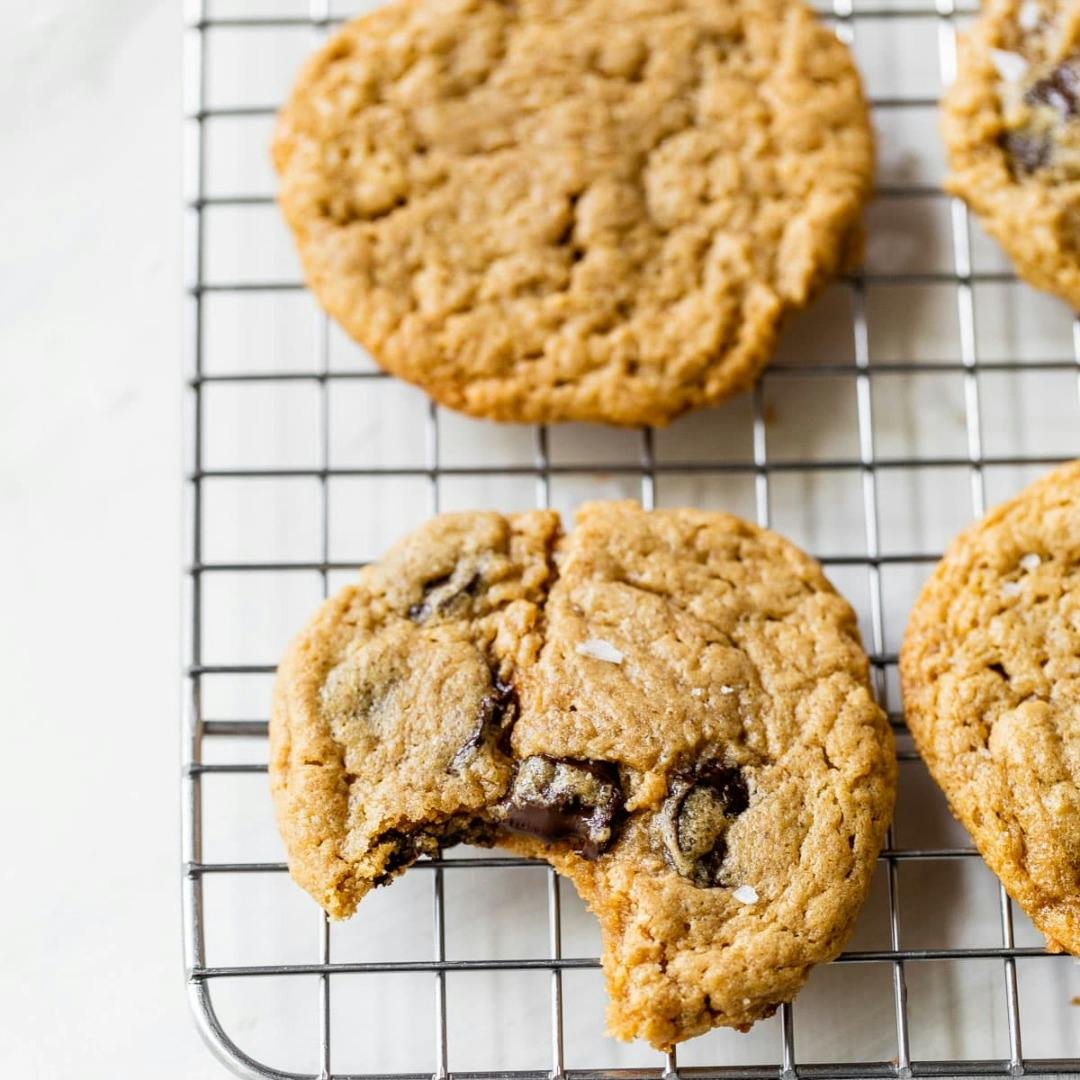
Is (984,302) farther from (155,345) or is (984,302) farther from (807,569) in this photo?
(155,345)

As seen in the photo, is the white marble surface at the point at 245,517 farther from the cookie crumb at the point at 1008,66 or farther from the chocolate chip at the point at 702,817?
the chocolate chip at the point at 702,817

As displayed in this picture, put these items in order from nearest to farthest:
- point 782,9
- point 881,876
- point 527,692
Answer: point 527,692 → point 881,876 → point 782,9

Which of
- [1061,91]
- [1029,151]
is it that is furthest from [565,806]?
[1061,91]

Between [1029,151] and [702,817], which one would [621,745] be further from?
[1029,151]

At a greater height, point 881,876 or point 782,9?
point 782,9

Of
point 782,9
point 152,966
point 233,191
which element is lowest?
point 152,966

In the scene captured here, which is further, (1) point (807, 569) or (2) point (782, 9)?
(2) point (782, 9)

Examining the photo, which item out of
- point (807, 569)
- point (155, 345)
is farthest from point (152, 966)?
point (807, 569)
